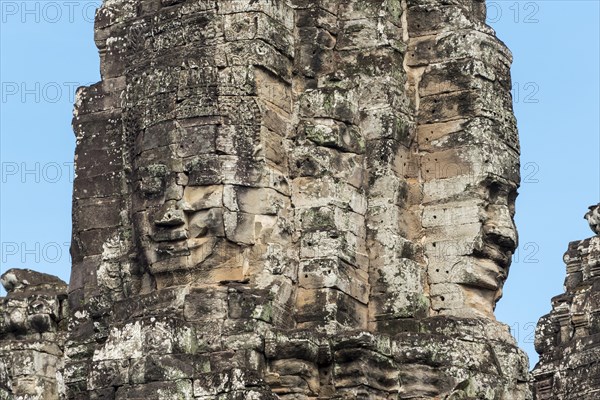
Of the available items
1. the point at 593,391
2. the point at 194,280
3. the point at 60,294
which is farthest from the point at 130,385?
the point at 593,391

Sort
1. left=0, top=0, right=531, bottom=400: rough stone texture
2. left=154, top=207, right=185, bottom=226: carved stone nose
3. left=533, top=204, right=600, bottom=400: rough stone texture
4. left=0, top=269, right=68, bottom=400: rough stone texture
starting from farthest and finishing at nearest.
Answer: left=533, top=204, right=600, bottom=400: rough stone texture
left=0, top=269, right=68, bottom=400: rough stone texture
left=154, top=207, right=185, bottom=226: carved stone nose
left=0, top=0, right=531, bottom=400: rough stone texture

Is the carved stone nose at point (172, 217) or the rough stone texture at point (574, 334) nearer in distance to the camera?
the carved stone nose at point (172, 217)

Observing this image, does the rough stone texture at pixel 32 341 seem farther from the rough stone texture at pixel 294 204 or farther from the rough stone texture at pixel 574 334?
the rough stone texture at pixel 574 334

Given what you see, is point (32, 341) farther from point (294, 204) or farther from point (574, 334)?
point (574, 334)

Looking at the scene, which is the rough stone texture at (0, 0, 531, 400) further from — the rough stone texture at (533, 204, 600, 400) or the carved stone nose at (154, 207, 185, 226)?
the rough stone texture at (533, 204, 600, 400)

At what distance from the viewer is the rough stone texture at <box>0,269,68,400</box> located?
44.6 m

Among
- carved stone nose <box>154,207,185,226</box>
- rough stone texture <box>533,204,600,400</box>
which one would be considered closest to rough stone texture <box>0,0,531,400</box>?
carved stone nose <box>154,207,185,226</box>

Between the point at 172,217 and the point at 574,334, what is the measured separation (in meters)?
12.5

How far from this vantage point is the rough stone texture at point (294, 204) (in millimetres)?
40812

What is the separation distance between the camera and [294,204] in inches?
1655

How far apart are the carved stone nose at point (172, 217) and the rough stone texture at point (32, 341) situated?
3.72 m

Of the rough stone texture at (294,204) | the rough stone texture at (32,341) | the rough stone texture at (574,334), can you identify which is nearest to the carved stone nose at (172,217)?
the rough stone texture at (294,204)

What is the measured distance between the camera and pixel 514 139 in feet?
143

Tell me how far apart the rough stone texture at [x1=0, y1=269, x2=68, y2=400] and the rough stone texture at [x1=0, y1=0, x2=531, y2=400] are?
1.06 metres
